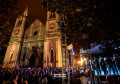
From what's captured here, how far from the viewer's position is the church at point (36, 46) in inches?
695

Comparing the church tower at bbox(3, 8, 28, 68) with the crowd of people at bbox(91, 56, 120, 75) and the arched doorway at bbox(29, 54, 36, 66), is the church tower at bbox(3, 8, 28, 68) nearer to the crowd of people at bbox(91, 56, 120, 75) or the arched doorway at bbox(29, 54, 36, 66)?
the arched doorway at bbox(29, 54, 36, 66)

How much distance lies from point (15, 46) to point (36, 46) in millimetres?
7315

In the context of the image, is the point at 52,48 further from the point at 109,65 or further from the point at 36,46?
the point at 109,65

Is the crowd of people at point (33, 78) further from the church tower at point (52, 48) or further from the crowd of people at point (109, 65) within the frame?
the church tower at point (52, 48)

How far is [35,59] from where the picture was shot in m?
19.5

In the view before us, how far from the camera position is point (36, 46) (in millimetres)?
21000

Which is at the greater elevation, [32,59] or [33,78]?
[32,59]

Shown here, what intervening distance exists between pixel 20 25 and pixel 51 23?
43.5 feet

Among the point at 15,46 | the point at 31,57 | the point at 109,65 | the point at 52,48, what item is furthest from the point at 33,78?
the point at 15,46

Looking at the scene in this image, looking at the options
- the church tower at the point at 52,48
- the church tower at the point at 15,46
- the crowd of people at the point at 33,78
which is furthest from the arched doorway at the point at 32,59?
the crowd of people at the point at 33,78

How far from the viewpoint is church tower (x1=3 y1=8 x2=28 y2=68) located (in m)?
20.6

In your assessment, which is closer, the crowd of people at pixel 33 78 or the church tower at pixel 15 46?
the crowd of people at pixel 33 78

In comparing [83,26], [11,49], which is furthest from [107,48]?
[11,49]

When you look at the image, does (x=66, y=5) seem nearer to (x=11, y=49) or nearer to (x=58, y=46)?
(x=58, y=46)
